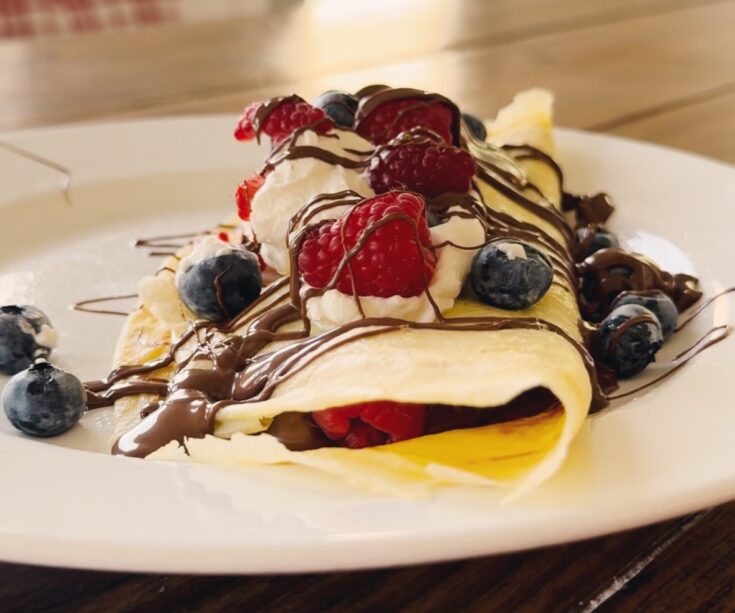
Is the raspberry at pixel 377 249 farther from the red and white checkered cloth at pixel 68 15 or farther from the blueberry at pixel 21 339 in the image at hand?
the red and white checkered cloth at pixel 68 15

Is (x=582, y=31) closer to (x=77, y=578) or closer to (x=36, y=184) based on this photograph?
(x=36, y=184)

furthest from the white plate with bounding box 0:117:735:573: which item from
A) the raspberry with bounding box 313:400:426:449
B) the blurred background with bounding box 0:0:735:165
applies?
the blurred background with bounding box 0:0:735:165

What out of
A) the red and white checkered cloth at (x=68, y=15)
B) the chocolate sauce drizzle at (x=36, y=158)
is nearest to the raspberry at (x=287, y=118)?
the chocolate sauce drizzle at (x=36, y=158)

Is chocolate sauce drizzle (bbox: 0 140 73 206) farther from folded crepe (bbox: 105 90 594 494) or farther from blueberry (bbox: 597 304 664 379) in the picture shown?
blueberry (bbox: 597 304 664 379)

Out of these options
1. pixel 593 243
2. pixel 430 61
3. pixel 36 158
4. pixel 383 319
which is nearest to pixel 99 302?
pixel 36 158

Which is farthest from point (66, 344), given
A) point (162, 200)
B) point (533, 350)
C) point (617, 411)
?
point (617, 411)

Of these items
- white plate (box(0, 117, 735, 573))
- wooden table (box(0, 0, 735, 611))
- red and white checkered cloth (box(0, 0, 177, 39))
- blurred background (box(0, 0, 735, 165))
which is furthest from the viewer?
red and white checkered cloth (box(0, 0, 177, 39))

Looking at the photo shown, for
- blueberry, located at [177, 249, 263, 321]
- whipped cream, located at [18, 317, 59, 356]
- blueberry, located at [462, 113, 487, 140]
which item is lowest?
whipped cream, located at [18, 317, 59, 356]
